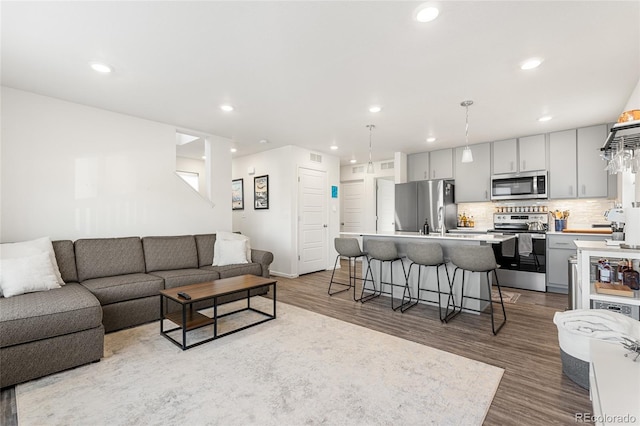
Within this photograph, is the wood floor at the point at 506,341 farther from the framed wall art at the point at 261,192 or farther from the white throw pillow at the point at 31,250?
the framed wall art at the point at 261,192

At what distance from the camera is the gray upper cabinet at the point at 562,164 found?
4.66m

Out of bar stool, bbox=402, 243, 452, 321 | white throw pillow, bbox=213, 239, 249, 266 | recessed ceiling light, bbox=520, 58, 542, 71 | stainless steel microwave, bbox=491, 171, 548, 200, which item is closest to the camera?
recessed ceiling light, bbox=520, 58, 542, 71

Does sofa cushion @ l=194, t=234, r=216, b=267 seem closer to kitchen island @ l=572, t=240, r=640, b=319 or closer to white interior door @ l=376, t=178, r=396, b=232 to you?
white interior door @ l=376, t=178, r=396, b=232

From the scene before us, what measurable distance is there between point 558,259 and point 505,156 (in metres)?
1.87

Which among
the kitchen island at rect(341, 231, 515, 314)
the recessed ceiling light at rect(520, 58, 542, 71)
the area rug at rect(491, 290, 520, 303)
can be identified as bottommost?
the area rug at rect(491, 290, 520, 303)

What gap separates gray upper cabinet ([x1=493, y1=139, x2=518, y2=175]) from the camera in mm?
5152

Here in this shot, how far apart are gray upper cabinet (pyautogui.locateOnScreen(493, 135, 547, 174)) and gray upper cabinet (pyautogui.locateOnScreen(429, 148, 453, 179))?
778mm

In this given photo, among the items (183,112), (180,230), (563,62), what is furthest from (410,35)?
(180,230)

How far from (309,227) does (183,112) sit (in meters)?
3.16

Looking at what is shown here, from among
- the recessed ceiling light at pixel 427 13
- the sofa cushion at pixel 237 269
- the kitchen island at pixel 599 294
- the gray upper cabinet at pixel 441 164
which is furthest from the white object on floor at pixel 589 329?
the gray upper cabinet at pixel 441 164

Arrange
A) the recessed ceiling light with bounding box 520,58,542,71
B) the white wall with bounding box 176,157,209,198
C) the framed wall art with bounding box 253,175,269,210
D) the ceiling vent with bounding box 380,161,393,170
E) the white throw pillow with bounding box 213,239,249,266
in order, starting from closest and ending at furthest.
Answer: the recessed ceiling light with bounding box 520,58,542,71 → the white throw pillow with bounding box 213,239,249,266 → the framed wall art with bounding box 253,175,269,210 → the white wall with bounding box 176,157,209,198 → the ceiling vent with bounding box 380,161,393,170

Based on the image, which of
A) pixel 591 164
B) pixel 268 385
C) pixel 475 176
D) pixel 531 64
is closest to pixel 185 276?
pixel 268 385

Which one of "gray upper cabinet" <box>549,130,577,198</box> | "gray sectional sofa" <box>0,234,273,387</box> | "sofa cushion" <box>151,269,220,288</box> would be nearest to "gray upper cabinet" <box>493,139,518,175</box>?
"gray upper cabinet" <box>549,130,577,198</box>

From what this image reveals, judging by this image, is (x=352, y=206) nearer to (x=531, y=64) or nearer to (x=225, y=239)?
(x=225, y=239)
